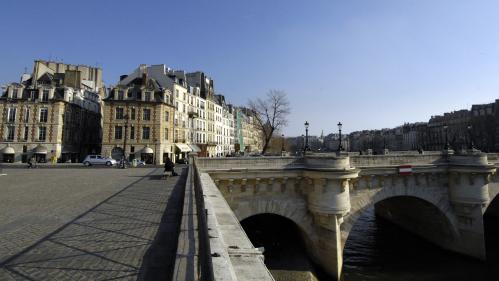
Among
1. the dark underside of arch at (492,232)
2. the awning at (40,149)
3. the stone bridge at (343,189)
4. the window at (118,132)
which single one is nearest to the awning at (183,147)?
the window at (118,132)

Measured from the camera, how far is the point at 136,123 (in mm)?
41031

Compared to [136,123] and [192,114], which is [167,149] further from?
[192,114]

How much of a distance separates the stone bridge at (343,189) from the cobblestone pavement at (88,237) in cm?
383

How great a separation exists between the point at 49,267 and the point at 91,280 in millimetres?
1056

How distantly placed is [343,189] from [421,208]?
405 inches

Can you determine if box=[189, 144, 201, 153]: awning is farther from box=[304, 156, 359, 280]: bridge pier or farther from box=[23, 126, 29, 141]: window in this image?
box=[304, 156, 359, 280]: bridge pier

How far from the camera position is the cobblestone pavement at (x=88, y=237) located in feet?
14.5

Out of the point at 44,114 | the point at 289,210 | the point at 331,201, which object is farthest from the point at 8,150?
the point at 331,201

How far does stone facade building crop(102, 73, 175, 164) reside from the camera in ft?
132

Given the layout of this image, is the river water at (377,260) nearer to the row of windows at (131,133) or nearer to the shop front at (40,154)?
the row of windows at (131,133)

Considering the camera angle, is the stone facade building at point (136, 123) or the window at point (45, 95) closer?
the stone facade building at point (136, 123)

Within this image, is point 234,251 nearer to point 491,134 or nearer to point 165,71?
point 165,71

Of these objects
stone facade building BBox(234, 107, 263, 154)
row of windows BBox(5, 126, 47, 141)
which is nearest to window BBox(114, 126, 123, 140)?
row of windows BBox(5, 126, 47, 141)

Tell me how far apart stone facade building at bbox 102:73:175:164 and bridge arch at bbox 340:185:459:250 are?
30.9 m
